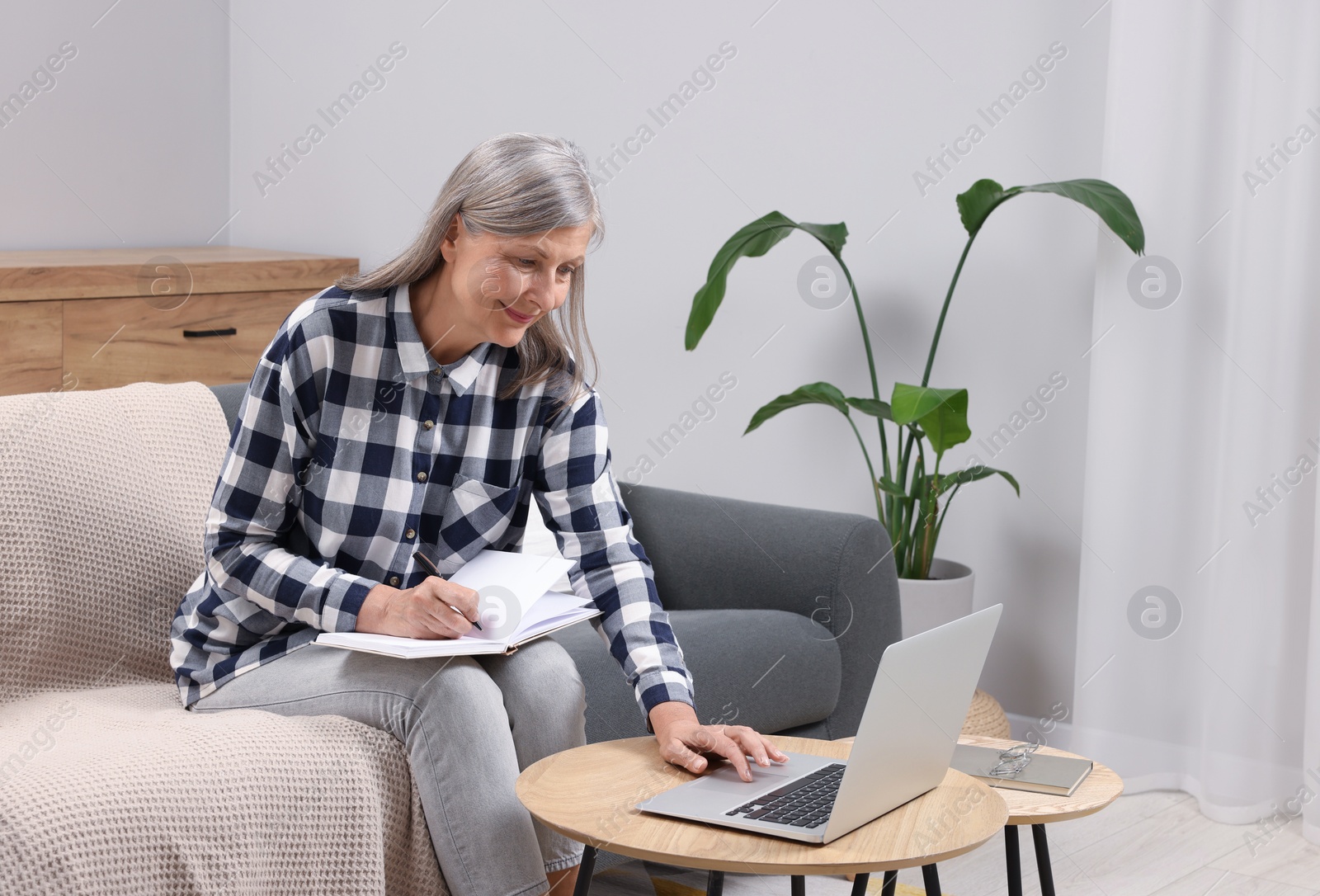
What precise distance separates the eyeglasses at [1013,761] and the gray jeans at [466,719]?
1.53 ft

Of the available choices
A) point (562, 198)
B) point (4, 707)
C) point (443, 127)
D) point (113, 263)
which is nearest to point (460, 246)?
point (562, 198)

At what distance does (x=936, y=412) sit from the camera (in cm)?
250

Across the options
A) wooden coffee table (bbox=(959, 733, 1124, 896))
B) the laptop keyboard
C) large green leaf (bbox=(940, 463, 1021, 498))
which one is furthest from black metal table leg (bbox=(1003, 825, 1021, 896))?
large green leaf (bbox=(940, 463, 1021, 498))

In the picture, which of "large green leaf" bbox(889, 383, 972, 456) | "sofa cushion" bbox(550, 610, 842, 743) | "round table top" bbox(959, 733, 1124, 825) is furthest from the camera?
"large green leaf" bbox(889, 383, 972, 456)

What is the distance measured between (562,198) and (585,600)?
17.8 inches

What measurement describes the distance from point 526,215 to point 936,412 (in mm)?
1252

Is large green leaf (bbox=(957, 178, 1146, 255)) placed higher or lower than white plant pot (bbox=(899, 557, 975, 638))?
higher

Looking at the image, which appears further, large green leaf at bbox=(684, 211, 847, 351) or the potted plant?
large green leaf at bbox=(684, 211, 847, 351)

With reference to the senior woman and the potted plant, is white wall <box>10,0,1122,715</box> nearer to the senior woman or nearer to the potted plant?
the potted plant

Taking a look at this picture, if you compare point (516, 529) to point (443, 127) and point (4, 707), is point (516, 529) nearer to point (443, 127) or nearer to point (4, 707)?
point (4, 707)

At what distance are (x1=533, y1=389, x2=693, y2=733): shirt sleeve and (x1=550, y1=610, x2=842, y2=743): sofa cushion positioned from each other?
0.31 metres

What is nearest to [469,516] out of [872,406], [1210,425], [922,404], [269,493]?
[269,493]

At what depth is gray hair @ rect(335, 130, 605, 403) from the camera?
145cm

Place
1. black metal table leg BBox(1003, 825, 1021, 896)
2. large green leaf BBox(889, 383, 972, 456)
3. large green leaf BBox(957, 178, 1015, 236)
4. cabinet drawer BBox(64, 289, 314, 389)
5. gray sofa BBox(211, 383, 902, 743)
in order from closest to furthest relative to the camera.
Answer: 1. black metal table leg BBox(1003, 825, 1021, 896)
2. gray sofa BBox(211, 383, 902, 743)
3. large green leaf BBox(889, 383, 972, 456)
4. large green leaf BBox(957, 178, 1015, 236)
5. cabinet drawer BBox(64, 289, 314, 389)
